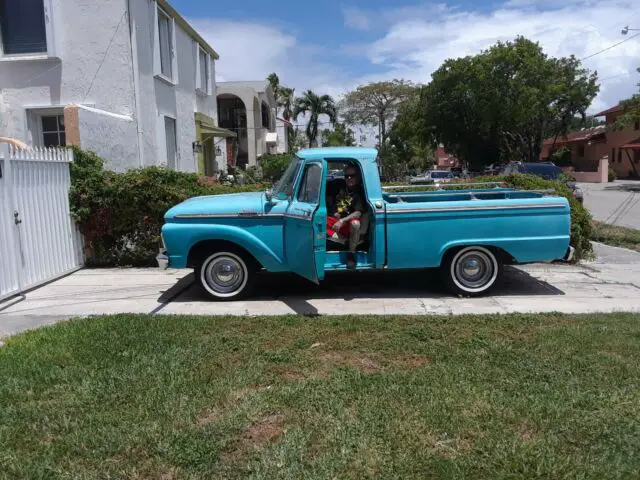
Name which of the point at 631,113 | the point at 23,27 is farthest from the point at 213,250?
the point at 631,113

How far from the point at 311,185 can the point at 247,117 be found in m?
30.1

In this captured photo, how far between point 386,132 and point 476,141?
1806cm

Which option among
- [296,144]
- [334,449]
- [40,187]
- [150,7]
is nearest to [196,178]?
[40,187]

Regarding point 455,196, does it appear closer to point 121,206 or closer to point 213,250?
point 213,250

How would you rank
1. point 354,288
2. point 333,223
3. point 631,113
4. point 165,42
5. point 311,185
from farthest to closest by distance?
point 631,113 < point 165,42 < point 354,288 < point 333,223 < point 311,185

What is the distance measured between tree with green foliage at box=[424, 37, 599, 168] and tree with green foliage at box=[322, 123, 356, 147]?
641 inches

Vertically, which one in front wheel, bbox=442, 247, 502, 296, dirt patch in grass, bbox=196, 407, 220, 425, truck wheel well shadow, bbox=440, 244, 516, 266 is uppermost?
truck wheel well shadow, bbox=440, 244, 516, 266

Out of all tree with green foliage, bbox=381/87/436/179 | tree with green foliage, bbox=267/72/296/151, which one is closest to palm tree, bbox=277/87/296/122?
tree with green foliage, bbox=267/72/296/151

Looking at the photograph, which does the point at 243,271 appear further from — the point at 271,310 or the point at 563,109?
the point at 563,109

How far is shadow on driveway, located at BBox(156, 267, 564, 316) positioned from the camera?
769 cm

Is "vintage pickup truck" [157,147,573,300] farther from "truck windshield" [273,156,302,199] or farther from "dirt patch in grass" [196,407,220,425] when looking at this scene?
"dirt patch in grass" [196,407,220,425]

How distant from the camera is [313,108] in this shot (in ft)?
187

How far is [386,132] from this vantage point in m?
65.6

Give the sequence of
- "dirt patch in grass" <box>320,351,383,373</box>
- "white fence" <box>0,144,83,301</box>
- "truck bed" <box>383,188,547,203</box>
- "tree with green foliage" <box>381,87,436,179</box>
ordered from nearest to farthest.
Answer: "dirt patch in grass" <box>320,351,383,373</box> → "white fence" <box>0,144,83,301</box> → "truck bed" <box>383,188,547,203</box> → "tree with green foliage" <box>381,87,436,179</box>
